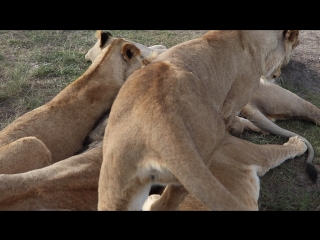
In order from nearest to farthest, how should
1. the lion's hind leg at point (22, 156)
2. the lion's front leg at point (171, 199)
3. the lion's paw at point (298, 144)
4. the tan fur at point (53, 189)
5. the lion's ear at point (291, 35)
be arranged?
the lion's front leg at point (171, 199) → the tan fur at point (53, 189) → the lion's hind leg at point (22, 156) → the lion's ear at point (291, 35) → the lion's paw at point (298, 144)

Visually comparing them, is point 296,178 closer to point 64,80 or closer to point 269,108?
point 269,108

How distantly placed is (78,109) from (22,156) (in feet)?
2.48

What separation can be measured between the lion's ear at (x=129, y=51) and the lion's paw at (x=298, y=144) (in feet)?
5.07

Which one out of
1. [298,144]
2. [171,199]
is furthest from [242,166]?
[171,199]

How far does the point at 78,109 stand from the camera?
14.2 ft

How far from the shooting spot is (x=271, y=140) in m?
4.71

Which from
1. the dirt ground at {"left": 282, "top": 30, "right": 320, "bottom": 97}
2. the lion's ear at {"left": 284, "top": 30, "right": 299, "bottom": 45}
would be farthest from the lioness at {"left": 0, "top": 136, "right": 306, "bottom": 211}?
the dirt ground at {"left": 282, "top": 30, "right": 320, "bottom": 97}

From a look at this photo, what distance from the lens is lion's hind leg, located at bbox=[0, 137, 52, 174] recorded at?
372 centimetres

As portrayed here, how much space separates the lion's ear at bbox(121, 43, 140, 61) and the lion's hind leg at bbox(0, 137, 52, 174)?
117 centimetres

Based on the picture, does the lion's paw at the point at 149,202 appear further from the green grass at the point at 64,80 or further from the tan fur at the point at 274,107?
the tan fur at the point at 274,107

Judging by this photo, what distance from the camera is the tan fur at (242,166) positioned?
129 inches

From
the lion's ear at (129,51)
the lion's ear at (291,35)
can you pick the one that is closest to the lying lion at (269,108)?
the lion's ear at (129,51)
